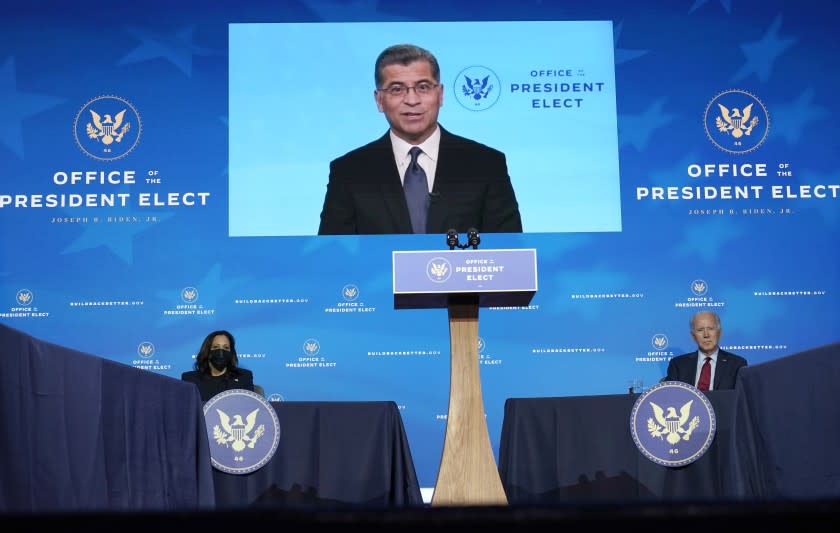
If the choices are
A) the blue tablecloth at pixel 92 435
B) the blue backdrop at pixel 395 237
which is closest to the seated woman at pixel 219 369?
the blue backdrop at pixel 395 237

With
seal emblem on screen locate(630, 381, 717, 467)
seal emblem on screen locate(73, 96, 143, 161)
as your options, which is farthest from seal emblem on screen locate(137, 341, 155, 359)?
seal emblem on screen locate(630, 381, 717, 467)

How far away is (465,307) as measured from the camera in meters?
3.97

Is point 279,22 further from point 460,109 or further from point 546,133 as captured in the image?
point 546,133

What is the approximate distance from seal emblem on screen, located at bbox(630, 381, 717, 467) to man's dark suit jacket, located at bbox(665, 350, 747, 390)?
77.5 inches

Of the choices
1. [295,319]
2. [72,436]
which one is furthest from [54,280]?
[72,436]

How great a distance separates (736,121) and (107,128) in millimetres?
4568

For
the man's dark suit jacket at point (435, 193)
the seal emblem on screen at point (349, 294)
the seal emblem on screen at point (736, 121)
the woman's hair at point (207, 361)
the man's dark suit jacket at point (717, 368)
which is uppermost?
the seal emblem on screen at point (736, 121)

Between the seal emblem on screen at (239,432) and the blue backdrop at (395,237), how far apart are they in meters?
2.47

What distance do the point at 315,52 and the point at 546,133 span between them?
177 centimetres

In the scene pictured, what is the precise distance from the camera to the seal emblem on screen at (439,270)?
3.83 m

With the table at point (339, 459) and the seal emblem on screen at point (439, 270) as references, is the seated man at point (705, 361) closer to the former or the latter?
the table at point (339, 459)

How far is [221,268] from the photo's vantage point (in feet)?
21.9

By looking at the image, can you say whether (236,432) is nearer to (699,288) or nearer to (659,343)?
(659,343)

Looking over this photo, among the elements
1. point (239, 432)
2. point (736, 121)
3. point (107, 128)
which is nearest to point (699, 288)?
point (736, 121)
